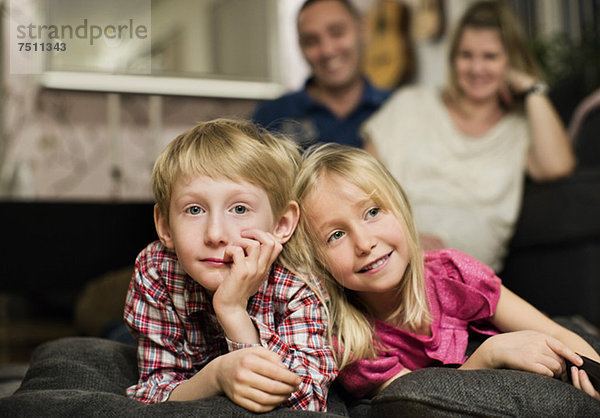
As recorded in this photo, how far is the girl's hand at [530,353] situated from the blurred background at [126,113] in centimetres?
169

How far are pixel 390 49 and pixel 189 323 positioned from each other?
350cm

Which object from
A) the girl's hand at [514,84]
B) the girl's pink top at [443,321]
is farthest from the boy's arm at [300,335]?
the girl's hand at [514,84]

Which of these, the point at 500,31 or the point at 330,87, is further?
the point at 330,87

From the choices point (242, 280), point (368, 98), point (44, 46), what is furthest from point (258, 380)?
point (368, 98)

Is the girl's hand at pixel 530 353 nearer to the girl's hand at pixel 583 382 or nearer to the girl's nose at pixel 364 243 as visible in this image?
the girl's hand at pixel 583 382

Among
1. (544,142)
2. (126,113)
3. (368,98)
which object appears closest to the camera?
(544,142)

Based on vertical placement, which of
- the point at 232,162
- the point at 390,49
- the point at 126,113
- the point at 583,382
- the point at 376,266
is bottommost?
the point at 583,382

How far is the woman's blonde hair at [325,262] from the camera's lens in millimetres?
1057

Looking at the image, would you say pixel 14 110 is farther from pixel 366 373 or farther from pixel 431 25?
pixel 366 373

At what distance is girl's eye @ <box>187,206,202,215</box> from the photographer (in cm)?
98

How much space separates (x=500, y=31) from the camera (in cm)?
222

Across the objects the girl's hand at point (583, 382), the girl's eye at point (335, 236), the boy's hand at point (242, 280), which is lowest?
the girl's hand at point (583, 382)

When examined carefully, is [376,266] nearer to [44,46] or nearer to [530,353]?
[530,353]

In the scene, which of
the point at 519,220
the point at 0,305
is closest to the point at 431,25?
the point at 519,220
